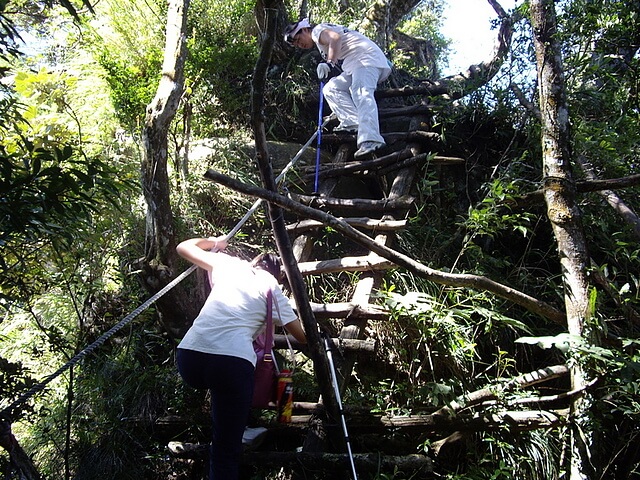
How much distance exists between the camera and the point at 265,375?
3.09 metres

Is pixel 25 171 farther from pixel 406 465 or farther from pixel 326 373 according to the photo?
pixel 406 465

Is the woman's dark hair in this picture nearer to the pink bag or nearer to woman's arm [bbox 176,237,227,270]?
woman's arm [bbox 176,237,227,270]

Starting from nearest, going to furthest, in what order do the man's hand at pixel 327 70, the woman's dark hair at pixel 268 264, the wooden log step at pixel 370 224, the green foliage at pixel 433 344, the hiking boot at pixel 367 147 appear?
the woman's dark hair at pixel 268 264 → the green foliage at pixel 433 344 → the wooden log step at pixel 370 224 → the hiking boot at pixel 367 147 → the man's hand at pixel 327 70

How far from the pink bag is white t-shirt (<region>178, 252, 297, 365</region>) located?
0.09 m

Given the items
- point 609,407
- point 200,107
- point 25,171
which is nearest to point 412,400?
point 609,407

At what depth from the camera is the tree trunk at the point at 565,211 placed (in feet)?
10.2

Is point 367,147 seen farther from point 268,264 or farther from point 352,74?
point 268,264

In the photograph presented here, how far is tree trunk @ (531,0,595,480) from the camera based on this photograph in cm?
312

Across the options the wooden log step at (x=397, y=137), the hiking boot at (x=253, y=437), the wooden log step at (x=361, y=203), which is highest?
the wooden log step at (x=397, y=137)

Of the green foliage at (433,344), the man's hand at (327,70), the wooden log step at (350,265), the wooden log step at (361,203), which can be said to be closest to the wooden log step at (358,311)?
the green foliage at (433,344)

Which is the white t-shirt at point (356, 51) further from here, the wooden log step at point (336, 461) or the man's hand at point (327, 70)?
the wooden log step at point (336, 461)

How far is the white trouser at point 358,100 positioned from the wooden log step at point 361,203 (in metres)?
0.75

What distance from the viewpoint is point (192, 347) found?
2.83 meters

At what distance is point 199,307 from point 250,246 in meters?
0.90
